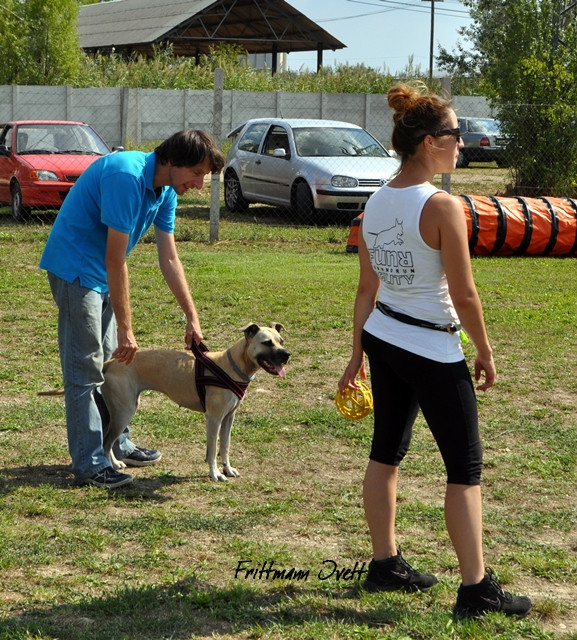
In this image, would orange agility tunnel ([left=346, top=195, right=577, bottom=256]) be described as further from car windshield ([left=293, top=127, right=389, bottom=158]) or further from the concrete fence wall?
the concrete fence wall

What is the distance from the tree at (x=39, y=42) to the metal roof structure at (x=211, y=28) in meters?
10.6

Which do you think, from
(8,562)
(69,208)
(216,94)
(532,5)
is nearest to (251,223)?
(216,94)

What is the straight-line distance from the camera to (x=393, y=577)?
3789 millimetres

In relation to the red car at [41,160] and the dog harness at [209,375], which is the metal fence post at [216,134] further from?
the dog harness at [209,375]

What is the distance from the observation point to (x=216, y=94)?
13.0 metres

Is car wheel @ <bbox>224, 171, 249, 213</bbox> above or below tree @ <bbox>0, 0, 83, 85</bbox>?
below

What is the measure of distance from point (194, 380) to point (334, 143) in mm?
11290

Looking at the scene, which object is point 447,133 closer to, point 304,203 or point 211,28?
point 304,203

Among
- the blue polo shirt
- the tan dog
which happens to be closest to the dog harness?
the tan dog

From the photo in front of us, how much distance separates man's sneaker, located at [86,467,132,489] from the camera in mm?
5020

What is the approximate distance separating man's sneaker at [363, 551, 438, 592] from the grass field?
53 millimetres

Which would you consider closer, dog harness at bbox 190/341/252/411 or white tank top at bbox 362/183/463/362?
white tank top at bbox 362/183/463/362

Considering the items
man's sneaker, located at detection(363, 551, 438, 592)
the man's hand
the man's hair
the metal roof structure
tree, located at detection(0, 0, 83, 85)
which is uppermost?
the metal roof structure

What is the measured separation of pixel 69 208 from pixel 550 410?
11.7ft
